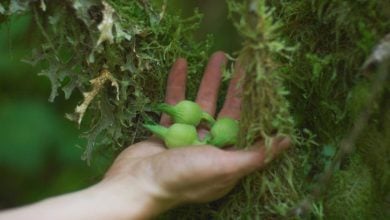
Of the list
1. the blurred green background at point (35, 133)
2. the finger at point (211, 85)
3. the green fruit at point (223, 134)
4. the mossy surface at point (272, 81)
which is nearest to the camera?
the mossy surface at point (272, 81)

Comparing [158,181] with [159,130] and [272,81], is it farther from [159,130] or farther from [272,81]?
[272,81]

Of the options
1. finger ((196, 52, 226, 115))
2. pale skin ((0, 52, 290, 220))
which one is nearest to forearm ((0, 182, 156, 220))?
pale skin ((0, 52, 290, 220))

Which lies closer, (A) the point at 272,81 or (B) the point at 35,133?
(A) the point at 272,81

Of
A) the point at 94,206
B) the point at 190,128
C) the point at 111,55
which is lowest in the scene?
the point at 94,206

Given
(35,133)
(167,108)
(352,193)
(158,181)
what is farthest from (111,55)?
(35,133)

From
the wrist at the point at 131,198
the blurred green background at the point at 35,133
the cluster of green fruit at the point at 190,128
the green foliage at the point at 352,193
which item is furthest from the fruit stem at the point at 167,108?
the blurred green background at the point at 35,133

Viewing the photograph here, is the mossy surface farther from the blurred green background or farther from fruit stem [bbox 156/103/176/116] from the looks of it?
the blurred green background

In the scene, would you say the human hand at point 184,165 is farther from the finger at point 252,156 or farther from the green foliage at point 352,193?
the green foliage at point 352,193

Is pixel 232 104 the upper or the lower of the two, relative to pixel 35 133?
upper
